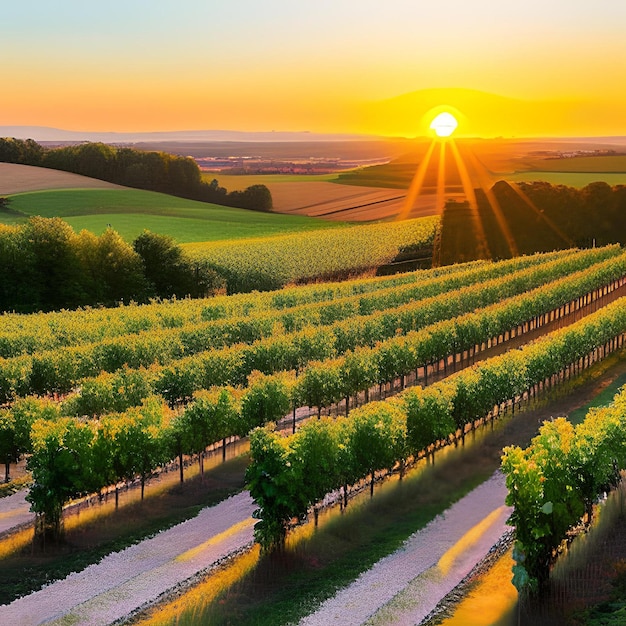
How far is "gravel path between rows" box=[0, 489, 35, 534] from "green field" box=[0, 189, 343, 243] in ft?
254

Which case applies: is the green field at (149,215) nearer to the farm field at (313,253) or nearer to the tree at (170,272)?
the farm field at (313,253)

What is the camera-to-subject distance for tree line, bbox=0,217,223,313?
82.1 metres

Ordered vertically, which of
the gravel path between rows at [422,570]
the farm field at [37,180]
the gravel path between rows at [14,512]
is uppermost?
the farm field at [37,180]

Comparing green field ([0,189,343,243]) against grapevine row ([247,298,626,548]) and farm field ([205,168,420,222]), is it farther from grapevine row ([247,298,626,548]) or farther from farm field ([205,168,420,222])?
grapevine row ([247,298,626,548])

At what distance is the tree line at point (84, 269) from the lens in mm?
82125

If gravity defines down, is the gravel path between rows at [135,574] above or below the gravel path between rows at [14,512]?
above

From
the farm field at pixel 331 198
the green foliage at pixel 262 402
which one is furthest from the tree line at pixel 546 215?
the green foliage at pixel 262 402

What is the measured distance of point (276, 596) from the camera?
23.5 m

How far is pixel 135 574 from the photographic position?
25000 mm

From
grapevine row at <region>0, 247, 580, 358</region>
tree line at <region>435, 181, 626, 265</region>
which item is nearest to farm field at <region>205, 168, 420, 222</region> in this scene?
tree line at <region>435, 181, 626, 265</region>

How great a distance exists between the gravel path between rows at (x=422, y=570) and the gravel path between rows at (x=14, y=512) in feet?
39.9

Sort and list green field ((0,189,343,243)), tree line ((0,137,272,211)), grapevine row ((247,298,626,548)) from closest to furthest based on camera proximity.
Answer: grapevine row ((247,298,626,548)) → green field ((0,189,343,243)) → tree line ((0,137,272,211))

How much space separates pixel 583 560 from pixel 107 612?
1346 cm

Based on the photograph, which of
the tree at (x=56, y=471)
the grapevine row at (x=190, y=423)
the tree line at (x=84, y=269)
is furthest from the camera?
the tree line at (x=84, y=269)
